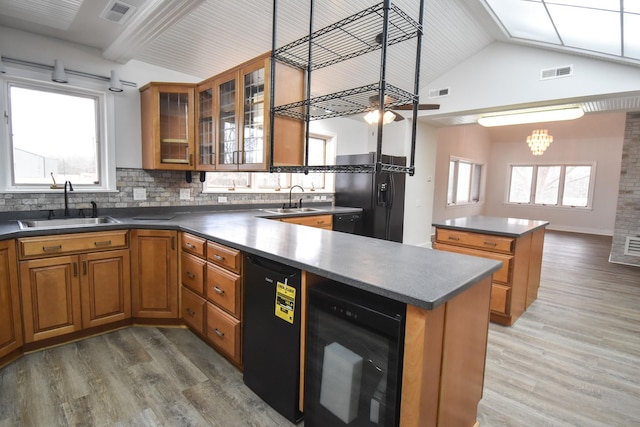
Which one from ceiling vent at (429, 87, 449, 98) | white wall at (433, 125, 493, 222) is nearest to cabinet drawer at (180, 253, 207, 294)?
ceiling vent at (429, 87, 449, 98)

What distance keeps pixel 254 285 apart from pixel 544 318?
293 centimetres

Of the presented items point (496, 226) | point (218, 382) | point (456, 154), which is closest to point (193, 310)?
point (218, 382)

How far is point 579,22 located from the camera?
3150 mm

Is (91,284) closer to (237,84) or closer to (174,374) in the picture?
(174,374)

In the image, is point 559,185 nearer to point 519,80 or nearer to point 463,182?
point 463,182

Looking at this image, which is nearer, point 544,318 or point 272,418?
point 272,418

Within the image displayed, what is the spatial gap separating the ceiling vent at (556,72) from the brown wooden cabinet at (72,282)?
488cm

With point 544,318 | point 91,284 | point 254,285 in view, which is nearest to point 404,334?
point 254,285

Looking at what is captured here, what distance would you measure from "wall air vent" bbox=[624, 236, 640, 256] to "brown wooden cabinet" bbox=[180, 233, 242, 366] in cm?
675

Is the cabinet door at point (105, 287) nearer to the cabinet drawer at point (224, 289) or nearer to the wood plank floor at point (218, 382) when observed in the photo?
the wood plank floor at point (218, 382)

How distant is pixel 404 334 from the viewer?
3.81ft

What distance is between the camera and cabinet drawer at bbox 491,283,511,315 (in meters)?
2.86

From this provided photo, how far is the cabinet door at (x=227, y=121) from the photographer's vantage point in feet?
9.45

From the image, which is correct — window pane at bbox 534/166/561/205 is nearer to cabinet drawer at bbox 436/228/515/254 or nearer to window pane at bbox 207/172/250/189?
cabinet drawer at bbox 436/228/515/254
